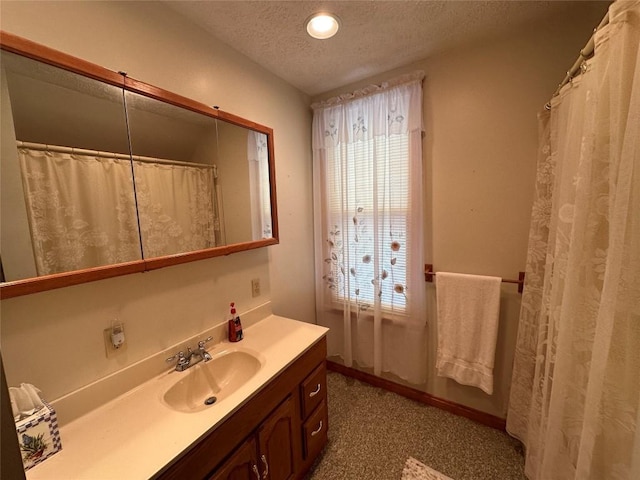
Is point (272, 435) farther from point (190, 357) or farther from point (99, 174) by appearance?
point (99, 174)

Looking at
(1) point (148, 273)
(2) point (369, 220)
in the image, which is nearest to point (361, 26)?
(2) point (369, 220)

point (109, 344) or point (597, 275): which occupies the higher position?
point (597, 275)

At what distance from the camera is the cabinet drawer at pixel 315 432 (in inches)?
53.0

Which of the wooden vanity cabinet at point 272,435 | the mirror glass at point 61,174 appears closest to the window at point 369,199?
the wooden vanity cabinet at point 272,435

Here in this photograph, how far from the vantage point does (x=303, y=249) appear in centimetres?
210

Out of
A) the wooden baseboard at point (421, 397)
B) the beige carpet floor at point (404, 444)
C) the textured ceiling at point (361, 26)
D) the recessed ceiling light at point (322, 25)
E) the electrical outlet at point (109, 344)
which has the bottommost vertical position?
the beige carpet floor at point (404, 444)

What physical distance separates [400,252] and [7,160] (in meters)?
1.88

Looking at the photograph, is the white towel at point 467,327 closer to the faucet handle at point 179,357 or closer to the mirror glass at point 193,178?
the mirror glass at point 193,178

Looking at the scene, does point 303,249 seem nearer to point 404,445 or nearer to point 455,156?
point 455,156

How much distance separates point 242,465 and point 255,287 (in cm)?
89

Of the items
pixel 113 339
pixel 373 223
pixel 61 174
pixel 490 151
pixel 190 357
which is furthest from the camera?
pixel 373 223

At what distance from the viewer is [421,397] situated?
1.93 metres

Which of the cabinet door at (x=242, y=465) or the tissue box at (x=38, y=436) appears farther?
the cabinet door at (x=242, y=465)

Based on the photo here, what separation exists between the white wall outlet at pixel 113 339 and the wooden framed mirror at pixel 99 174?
0.76ft
